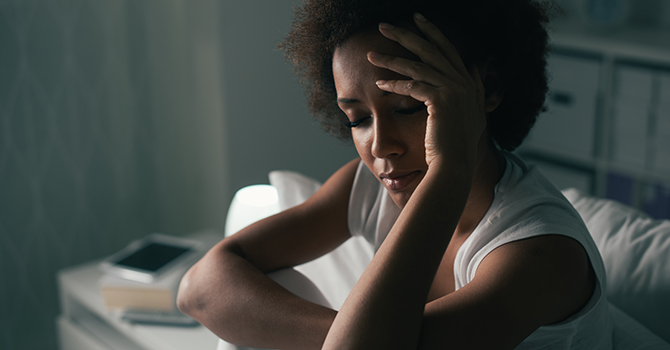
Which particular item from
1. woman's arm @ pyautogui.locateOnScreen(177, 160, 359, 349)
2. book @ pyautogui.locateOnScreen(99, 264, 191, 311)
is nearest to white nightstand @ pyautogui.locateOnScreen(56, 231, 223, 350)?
book @ pyautogui.locateOnScreen(99, 264, 191, 311)

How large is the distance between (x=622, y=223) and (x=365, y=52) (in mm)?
688

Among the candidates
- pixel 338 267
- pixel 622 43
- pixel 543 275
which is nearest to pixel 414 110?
pixel 543 275

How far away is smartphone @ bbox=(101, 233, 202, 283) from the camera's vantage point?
150cm

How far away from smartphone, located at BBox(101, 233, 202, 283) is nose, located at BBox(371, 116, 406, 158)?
0.88 meters

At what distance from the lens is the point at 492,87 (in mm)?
903

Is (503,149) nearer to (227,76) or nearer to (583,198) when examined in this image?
(583,198)

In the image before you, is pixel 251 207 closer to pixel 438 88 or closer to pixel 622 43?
pixel 438 88

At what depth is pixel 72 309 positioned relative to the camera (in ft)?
5.47

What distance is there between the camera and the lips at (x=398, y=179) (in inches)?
34.0

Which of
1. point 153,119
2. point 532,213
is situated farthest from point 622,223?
point 153,119

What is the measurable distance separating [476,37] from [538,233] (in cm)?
29

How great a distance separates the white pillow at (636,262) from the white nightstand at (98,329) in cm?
86

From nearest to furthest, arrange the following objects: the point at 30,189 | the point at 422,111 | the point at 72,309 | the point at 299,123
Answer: the point at 422,111 → the point at 72,309 → the point at 30,189 → the point at 299,123

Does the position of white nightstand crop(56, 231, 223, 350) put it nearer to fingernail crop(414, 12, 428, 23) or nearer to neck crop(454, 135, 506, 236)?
neck crop(454, 135, 506, 236)
